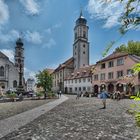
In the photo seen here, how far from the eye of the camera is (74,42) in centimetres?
8781

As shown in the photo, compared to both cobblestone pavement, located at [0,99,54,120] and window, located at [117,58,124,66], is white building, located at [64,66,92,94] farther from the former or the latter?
cobblestone pavement, located at [0,99,54,120]

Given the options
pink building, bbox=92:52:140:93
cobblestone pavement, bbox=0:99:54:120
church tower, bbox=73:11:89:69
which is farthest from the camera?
church tower, bbox=73:11:89:69

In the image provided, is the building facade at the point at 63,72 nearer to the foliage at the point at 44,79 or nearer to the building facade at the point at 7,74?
the building facade at the point at 7,74

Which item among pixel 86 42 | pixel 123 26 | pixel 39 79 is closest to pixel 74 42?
pixel 86 42

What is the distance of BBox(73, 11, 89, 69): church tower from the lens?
8250 centimetres

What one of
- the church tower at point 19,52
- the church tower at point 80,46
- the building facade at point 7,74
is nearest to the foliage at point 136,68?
the building facade at point 7,74

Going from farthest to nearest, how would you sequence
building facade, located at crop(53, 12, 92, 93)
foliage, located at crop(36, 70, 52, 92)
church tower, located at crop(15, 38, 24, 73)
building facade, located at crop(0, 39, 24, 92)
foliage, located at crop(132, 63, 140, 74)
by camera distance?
church tower, located at crop(15, 38, 24, 73) → building facade, located at crop(53, 12, 92, 93) → building facade, located at crop(0, 39, 24, 92) → foliage, located at crop(36, 70, 52, 92) → foliage, located at crop(132, 63, 140, 74)

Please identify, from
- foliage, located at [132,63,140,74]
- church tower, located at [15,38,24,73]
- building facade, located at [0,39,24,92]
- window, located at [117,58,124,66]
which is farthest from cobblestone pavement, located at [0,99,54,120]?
church tower, located at [15,38,24,73]

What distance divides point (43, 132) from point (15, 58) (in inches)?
3487

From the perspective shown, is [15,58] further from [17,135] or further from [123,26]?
[123,26]

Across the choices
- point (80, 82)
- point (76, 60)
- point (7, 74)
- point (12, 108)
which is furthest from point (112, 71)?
point (76, 60)

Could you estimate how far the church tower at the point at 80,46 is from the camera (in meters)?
82.5

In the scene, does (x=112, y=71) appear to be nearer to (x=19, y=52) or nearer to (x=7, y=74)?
(x=7, y=74)

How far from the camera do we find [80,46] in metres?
83.0
